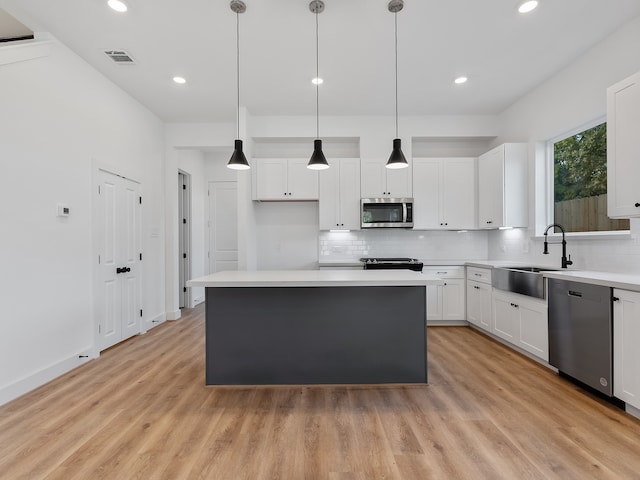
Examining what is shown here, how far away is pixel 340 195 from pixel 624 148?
10.2 feet

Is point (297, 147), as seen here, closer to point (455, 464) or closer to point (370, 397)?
point (370, 397)

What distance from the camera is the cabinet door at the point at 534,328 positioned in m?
3.05

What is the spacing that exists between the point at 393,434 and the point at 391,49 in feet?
10.8

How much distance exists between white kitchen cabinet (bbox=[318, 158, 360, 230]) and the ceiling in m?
0.91

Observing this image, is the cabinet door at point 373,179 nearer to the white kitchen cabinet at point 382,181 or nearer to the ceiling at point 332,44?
the white kitchen cabinet at point 382,181

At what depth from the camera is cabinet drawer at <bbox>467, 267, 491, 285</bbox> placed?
404 centimetres

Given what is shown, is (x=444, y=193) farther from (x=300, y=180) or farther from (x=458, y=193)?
(x=300, y=180)

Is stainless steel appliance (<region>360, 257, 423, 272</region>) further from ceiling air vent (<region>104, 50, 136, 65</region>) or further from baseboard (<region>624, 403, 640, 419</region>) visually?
ceiling air vent (<region>104, 50, 136, 65</region>)

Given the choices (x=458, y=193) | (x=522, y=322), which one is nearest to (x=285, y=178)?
(x=458, y=193)

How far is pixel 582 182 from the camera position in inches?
136

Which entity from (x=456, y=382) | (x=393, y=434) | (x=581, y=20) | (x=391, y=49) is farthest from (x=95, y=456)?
(x=581, y=20)

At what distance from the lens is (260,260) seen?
17.4 ft

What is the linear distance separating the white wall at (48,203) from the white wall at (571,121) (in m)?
5.10

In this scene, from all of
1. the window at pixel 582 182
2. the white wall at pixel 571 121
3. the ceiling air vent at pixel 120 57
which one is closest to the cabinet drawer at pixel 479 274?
the white wall at pixel 571 121
